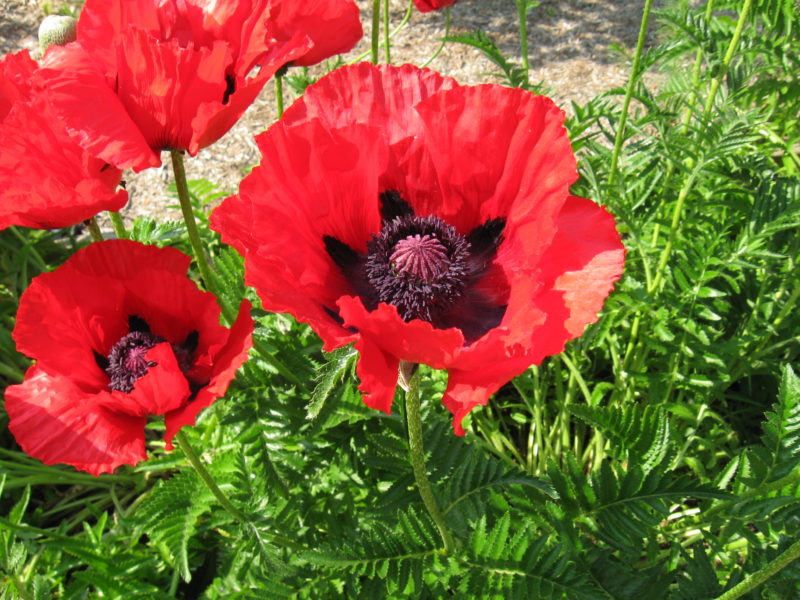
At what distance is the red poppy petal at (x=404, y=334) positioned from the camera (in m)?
0.86

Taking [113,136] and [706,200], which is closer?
[113,136]

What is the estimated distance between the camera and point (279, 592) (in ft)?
4.95

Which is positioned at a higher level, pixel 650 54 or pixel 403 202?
pixel 650 54

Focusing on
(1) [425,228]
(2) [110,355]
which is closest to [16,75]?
(2) [110,355]

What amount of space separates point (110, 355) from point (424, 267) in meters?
0.73

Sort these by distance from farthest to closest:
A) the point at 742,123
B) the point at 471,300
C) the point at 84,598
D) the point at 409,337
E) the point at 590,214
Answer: the point at 84,598 → the point at 742,123 → the point at 471,300 → the point at 590,214 → the point at 409,337

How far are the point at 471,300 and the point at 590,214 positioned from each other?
0.29 meters

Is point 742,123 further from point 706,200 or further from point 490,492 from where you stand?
point 490,492

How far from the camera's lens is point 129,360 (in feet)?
4.55

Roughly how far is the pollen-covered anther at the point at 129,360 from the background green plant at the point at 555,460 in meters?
0.28

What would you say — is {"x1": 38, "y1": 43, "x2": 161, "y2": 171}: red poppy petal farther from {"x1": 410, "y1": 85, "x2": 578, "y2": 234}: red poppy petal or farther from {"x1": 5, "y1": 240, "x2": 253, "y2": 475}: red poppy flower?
{"x1": 410, "y1": 85, "x2": 578, "y2": 234}: red poppy petal

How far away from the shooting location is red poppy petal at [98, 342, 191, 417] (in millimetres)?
1171

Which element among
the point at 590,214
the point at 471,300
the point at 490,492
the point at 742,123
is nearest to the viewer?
the point at 590,214

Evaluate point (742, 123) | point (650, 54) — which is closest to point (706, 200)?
point (742, 123)
